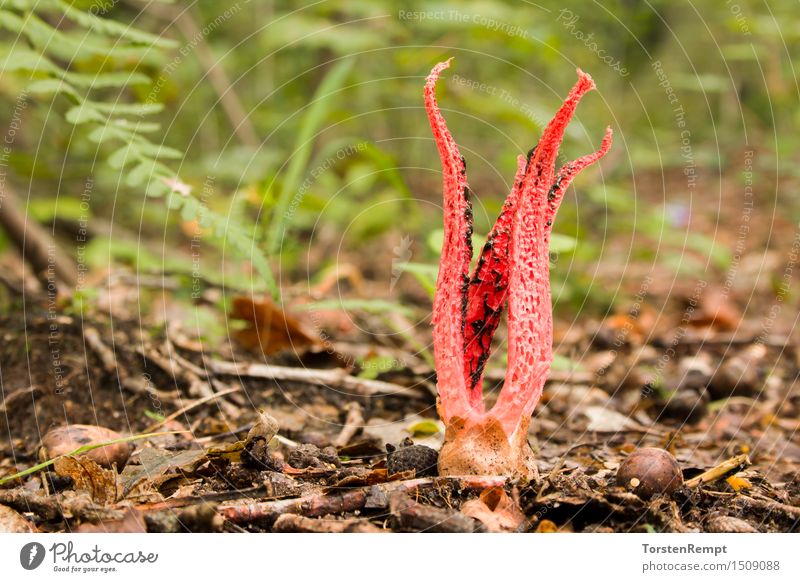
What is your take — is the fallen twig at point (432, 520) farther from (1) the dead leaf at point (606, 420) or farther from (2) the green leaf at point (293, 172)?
(2) the green leaf at point (293, 172)

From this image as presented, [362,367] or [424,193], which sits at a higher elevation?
[424,193]

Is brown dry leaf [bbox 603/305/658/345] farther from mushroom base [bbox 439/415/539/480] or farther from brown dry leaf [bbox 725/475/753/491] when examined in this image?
mushroom base [bbox 439/415/539/480]

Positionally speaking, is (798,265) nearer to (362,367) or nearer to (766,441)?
(766,441)

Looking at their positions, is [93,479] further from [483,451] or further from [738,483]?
[738,483]

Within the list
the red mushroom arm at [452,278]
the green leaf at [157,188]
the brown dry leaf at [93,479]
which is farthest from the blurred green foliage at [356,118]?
the brown dry leaf at [93,479]
